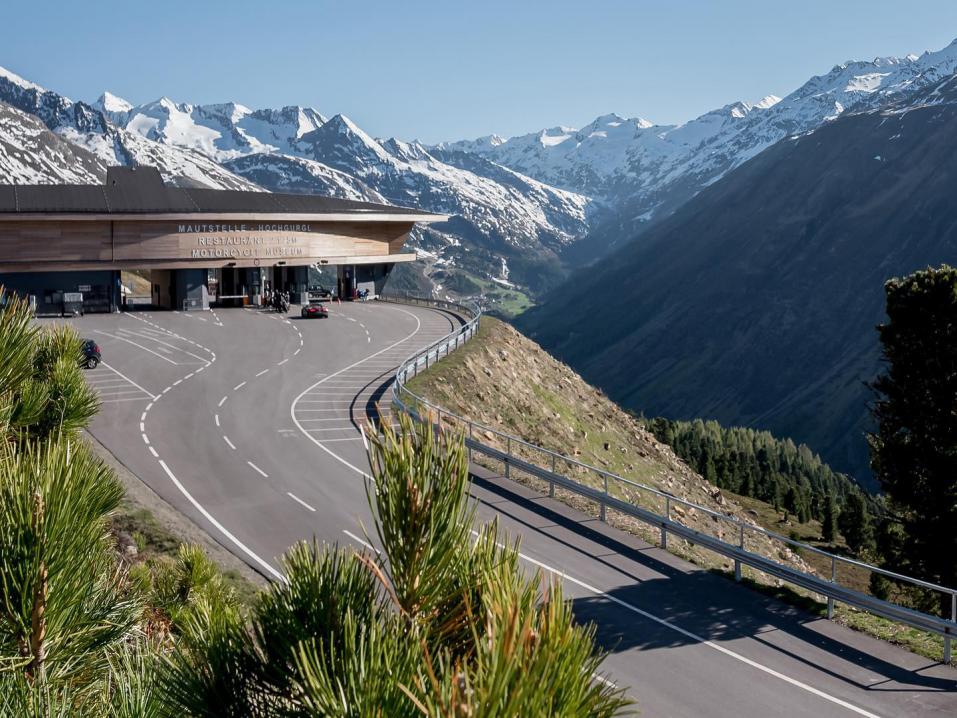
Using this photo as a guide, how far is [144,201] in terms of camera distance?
67188 millimetres

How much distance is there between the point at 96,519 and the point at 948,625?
1637 centimetres

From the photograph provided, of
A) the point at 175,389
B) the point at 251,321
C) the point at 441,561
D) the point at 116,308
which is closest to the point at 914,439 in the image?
the point at 441,561

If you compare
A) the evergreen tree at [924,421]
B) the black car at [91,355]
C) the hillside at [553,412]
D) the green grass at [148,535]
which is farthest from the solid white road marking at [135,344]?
the evergreen tree at [924,421]

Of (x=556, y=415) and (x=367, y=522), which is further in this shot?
(x=556, y=415)

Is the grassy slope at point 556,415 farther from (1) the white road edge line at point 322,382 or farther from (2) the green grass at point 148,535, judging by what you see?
(2) the green grass at point 148,535

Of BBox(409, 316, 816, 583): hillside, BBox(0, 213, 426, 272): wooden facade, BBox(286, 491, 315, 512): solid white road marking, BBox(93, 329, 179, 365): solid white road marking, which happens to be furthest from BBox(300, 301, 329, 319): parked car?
BBox(286, 491, 315, 512): solid white road marking

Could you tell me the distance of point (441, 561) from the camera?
363 centimetres

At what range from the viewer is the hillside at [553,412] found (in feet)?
132

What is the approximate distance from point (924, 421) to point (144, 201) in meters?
59.5

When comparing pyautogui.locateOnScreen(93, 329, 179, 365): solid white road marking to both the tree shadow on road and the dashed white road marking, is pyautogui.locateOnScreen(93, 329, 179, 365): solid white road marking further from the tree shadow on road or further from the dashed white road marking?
the tree shadow on road

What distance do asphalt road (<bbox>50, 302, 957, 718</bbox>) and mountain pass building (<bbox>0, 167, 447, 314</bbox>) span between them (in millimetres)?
13447

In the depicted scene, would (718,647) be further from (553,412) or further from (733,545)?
(553,412)

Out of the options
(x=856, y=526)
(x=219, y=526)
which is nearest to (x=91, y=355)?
(x=219, y=526)

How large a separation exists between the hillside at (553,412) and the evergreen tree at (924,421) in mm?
10553
